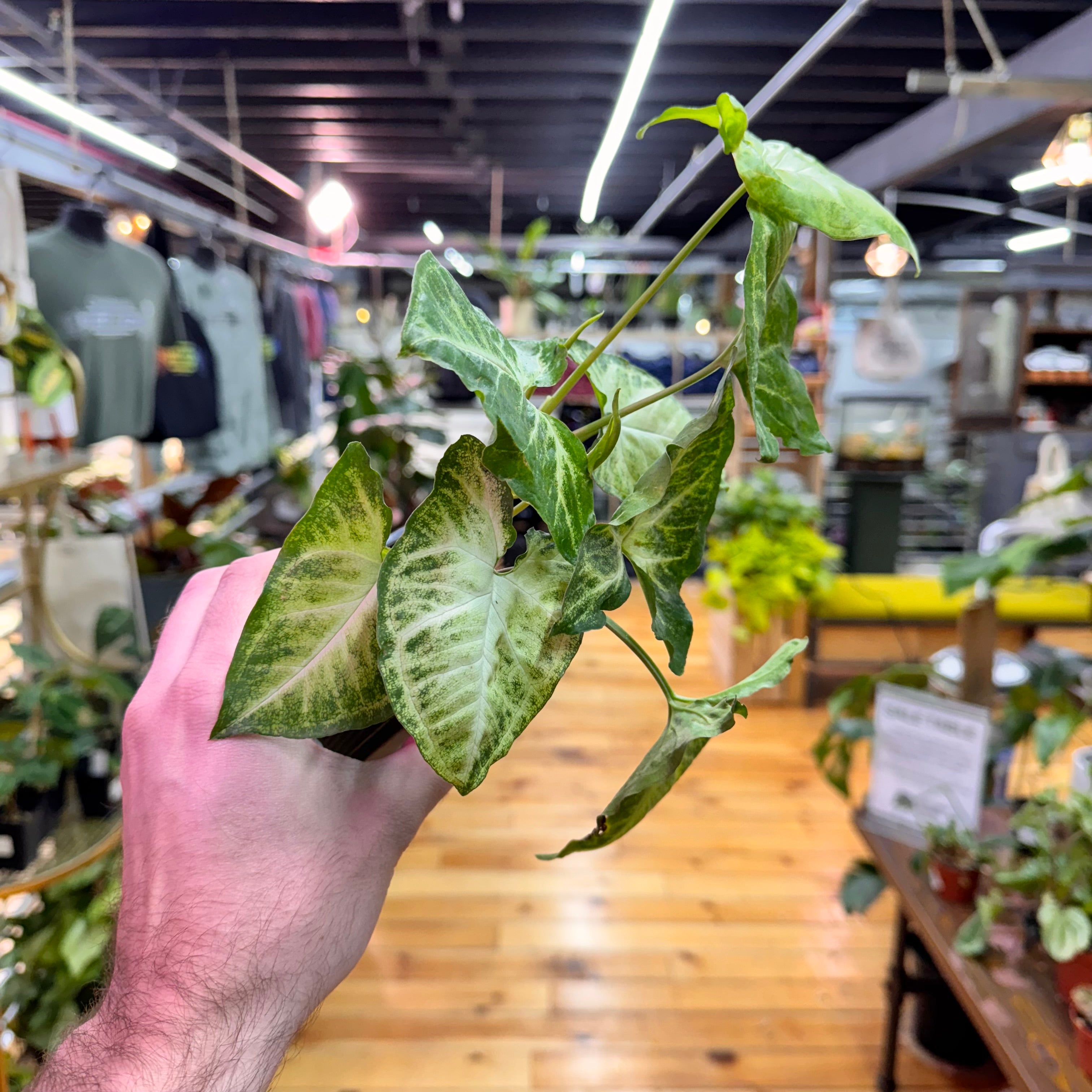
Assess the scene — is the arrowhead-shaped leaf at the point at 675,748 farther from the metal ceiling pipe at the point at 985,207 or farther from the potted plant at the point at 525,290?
the metal ceiling pipe at the point at 985,207

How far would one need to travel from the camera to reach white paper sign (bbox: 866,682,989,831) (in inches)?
70.7

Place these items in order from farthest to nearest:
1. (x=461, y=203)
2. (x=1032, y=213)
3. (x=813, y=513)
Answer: (x=461, y=203) → (x=1032, y=213) → (x=813, y=513)

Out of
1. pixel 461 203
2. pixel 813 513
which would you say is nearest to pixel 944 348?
pixel 461 203

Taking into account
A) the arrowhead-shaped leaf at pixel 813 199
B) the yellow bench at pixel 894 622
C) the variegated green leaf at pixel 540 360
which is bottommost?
the yellow bench at pixel 894 622

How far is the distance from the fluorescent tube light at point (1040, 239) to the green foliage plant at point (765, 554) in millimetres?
4528

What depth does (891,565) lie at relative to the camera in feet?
21.3

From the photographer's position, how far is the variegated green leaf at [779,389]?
47 centimetres

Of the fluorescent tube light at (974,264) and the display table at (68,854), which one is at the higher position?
Result: the fluorescent tube light at (974,264)

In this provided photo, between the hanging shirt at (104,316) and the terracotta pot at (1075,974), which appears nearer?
the terracotta pot at (1075,974)

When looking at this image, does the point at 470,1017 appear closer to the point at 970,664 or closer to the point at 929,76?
the point at 970,664

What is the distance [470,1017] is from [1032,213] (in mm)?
7820

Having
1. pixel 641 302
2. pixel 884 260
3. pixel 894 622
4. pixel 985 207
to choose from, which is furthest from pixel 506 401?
pixel 985 207

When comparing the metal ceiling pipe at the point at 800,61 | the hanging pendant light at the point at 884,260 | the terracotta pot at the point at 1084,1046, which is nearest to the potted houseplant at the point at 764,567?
the hanging pendant light at the point at 884,260

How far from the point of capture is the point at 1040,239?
7.83m
